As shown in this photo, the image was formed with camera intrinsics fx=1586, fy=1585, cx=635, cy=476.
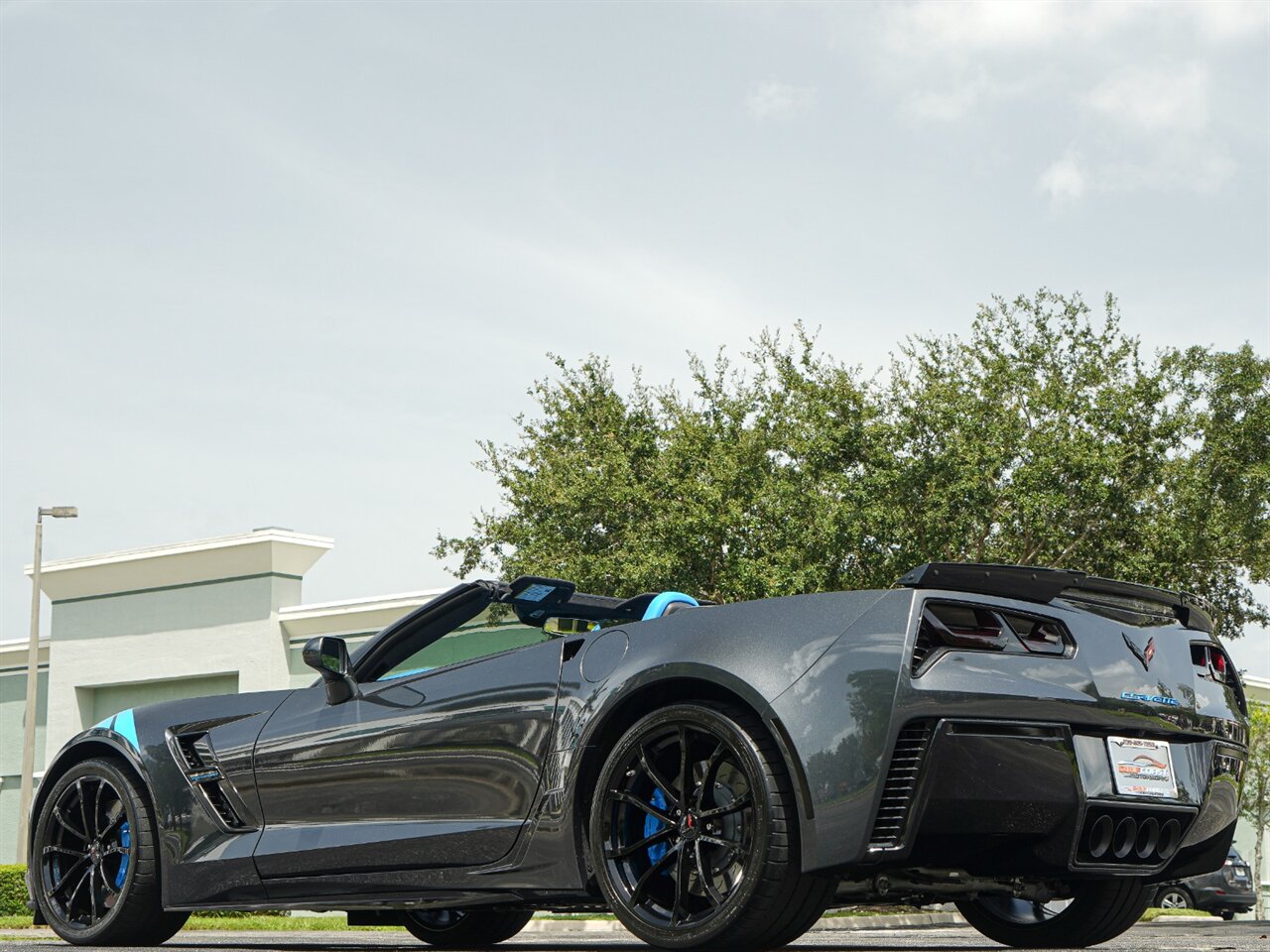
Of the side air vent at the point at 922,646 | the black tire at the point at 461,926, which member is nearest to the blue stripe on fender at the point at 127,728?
the black tire at the point at 461,926

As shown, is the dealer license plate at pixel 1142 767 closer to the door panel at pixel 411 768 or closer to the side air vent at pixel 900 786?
the side air vent at pixel 900 786

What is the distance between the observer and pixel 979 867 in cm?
453

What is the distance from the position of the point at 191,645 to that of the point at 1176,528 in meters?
20.1

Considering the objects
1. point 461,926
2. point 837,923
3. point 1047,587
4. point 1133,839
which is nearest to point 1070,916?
point 1133,839

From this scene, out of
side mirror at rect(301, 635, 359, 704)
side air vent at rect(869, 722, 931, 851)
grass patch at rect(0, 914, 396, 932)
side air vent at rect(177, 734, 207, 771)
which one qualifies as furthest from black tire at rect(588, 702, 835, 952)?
grass patch at rect(0, 914, 396, 932)

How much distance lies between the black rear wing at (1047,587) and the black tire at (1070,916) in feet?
2.98

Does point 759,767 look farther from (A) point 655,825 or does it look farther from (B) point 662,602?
(B) point 662,602

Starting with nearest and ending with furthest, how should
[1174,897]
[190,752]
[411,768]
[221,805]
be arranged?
[411,768] < [221,805] < [190,752] < [1174,897]

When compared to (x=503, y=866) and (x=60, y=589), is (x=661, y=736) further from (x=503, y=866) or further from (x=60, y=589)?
(x=60, y=589)

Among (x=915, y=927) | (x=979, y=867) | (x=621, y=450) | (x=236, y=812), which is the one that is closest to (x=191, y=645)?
(x=621, y=450)

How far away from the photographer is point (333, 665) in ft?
19.1

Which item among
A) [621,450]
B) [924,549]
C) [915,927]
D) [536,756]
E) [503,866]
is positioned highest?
[621,450]

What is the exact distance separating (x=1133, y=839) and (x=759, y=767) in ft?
3.82

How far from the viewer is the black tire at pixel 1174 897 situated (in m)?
28.3
